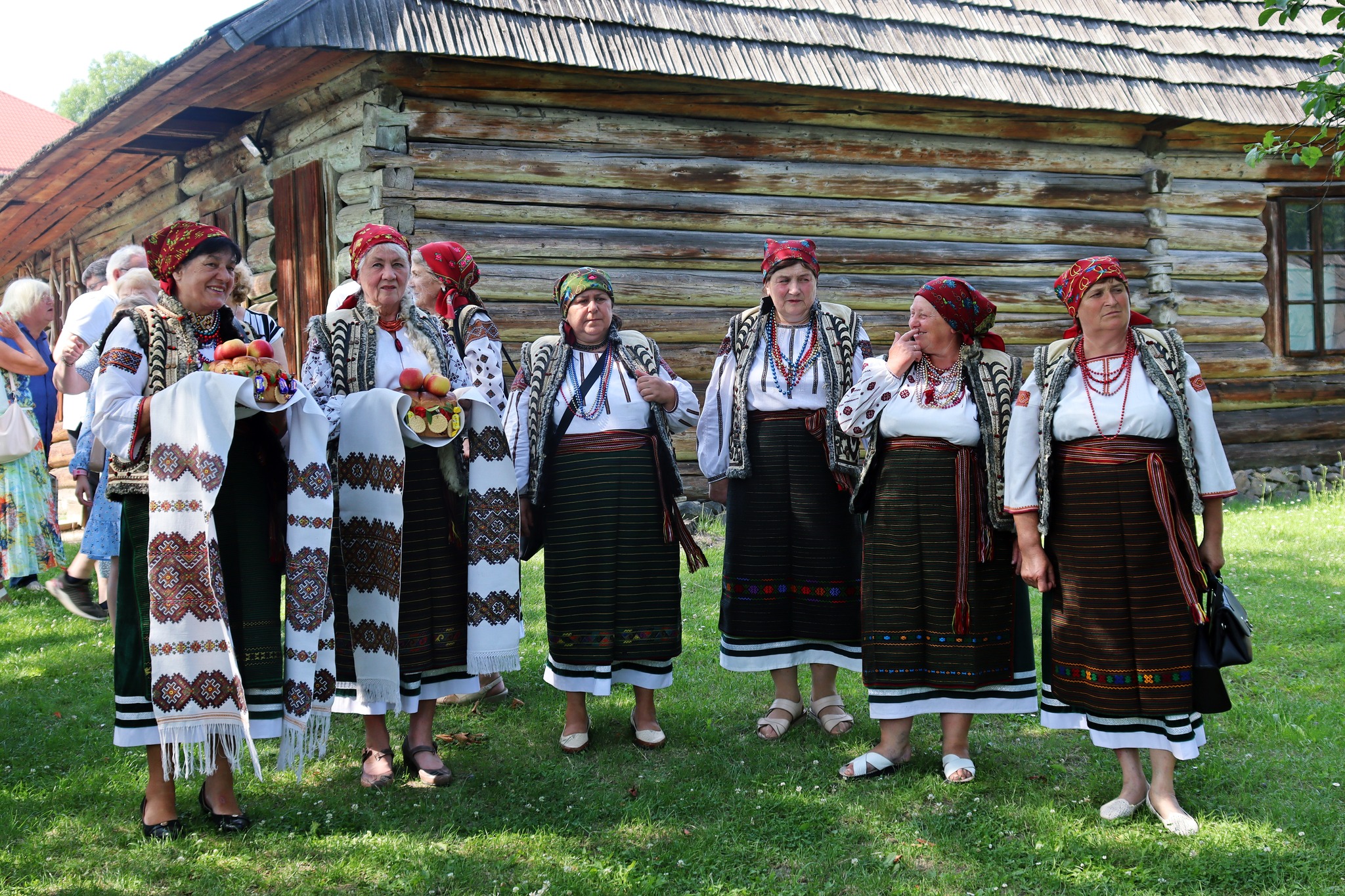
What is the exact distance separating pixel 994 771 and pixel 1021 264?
6.51m

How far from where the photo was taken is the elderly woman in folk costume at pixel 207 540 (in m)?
3.30

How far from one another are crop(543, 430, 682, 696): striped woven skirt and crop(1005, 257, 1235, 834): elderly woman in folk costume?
144 cm

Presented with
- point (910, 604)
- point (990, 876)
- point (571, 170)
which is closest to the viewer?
point (990, 876)

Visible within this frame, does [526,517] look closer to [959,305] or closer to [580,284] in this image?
[580,284]

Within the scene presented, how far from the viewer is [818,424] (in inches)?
172

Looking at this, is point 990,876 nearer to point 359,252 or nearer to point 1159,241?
point 359,252

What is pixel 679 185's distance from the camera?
845 centimetres

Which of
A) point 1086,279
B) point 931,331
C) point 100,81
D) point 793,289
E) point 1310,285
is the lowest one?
point 931,331

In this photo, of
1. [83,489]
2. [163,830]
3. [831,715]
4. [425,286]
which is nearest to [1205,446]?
[831,715]

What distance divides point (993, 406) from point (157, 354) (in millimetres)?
2832

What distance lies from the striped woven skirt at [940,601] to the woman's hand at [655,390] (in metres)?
Answer: 0.89

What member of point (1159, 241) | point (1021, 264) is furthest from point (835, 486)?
point (1159, 241)

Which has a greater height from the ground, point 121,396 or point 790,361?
point 790,361

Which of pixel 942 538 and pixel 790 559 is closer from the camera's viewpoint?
pixel 942 538
